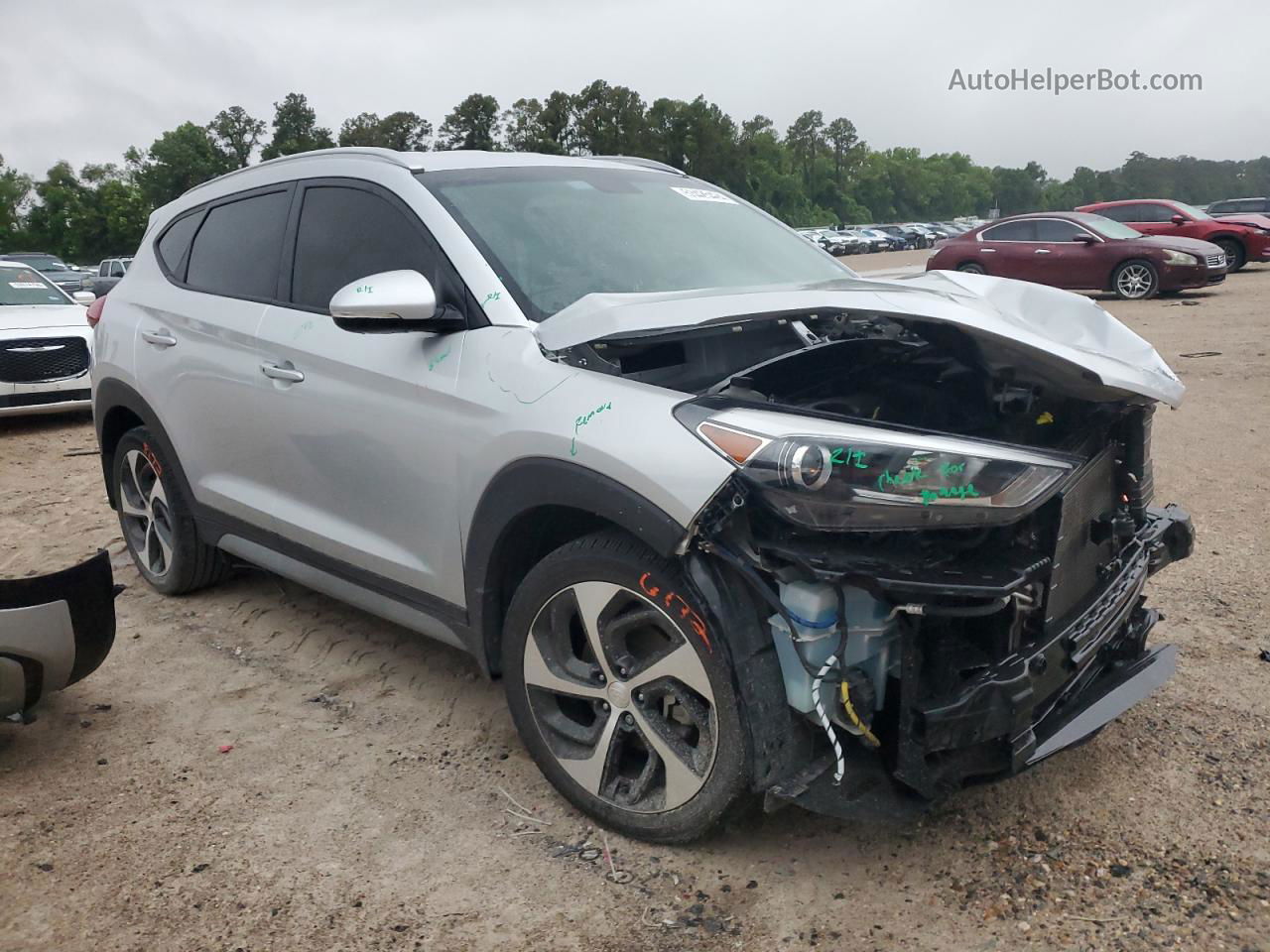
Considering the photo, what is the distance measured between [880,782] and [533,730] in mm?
962

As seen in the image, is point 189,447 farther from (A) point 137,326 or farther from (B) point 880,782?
(B) point 880,782

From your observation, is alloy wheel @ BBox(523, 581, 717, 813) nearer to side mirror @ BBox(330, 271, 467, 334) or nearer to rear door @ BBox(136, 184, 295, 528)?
side mirror @ BBox(330, 271, 467, 334)

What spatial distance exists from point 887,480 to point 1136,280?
16.1 metres

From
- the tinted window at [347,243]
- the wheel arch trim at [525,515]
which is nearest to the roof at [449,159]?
the tinted window at [347,243]

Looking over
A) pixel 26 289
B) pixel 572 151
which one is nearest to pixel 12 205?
pixel 572 151

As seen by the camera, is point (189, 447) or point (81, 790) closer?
point (81, 790)

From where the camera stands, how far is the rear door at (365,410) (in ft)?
10.5

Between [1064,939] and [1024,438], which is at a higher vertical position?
[1024,438]

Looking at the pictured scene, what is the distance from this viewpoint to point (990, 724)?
243cm

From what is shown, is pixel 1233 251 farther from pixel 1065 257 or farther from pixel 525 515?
pixel 525 515

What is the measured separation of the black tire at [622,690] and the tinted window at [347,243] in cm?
106

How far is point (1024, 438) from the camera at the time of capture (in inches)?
114

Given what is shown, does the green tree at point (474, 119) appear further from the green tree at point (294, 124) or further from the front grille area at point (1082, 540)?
the front grille area at point (1082, 540)

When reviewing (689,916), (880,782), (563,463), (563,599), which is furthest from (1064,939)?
(563,463)
